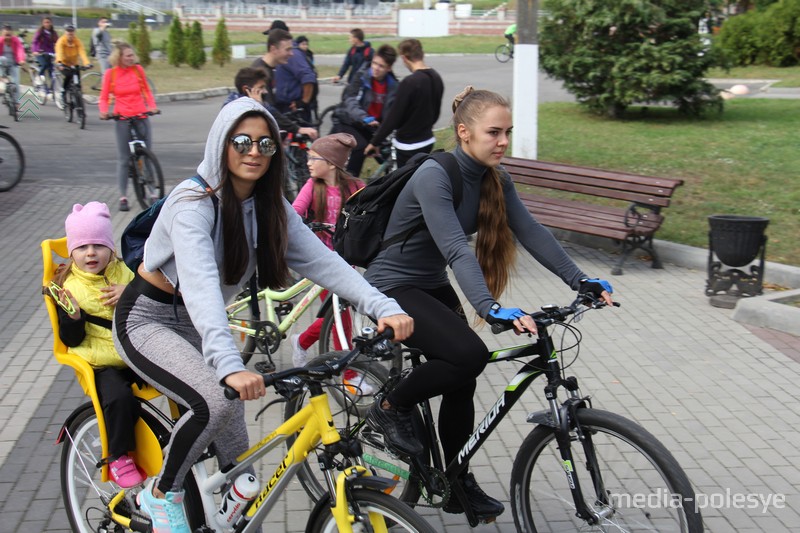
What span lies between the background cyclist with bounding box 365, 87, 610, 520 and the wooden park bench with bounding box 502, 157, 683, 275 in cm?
465

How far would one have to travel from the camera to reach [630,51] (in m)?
15.6

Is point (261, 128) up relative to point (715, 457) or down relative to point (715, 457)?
up

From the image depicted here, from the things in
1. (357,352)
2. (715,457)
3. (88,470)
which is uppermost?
(357,352)

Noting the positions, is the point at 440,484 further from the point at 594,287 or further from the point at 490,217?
the point at 490,217

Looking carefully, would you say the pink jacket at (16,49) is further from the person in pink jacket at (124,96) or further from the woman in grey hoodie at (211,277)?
the woman in grey hoodie at (211,277)

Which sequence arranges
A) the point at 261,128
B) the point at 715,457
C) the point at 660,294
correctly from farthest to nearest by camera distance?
the point at 660,294, the point at 715,457, the point at 261,128

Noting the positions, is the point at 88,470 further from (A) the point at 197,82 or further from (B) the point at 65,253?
(A) the point at 197,82

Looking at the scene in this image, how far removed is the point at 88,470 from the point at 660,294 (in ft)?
17.9

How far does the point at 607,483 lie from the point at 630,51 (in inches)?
522

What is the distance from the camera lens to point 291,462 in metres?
3.15

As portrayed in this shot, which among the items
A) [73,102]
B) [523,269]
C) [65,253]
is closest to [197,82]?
[73,102]

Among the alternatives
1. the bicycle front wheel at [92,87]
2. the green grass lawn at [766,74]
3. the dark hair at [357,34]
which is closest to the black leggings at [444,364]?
the dark hair at [357,34]

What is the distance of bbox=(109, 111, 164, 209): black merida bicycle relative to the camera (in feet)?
35.0

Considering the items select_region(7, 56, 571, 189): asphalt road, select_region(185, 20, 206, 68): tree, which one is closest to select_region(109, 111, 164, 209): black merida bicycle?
select_region(7, 56, 571, 189): asphalt road
